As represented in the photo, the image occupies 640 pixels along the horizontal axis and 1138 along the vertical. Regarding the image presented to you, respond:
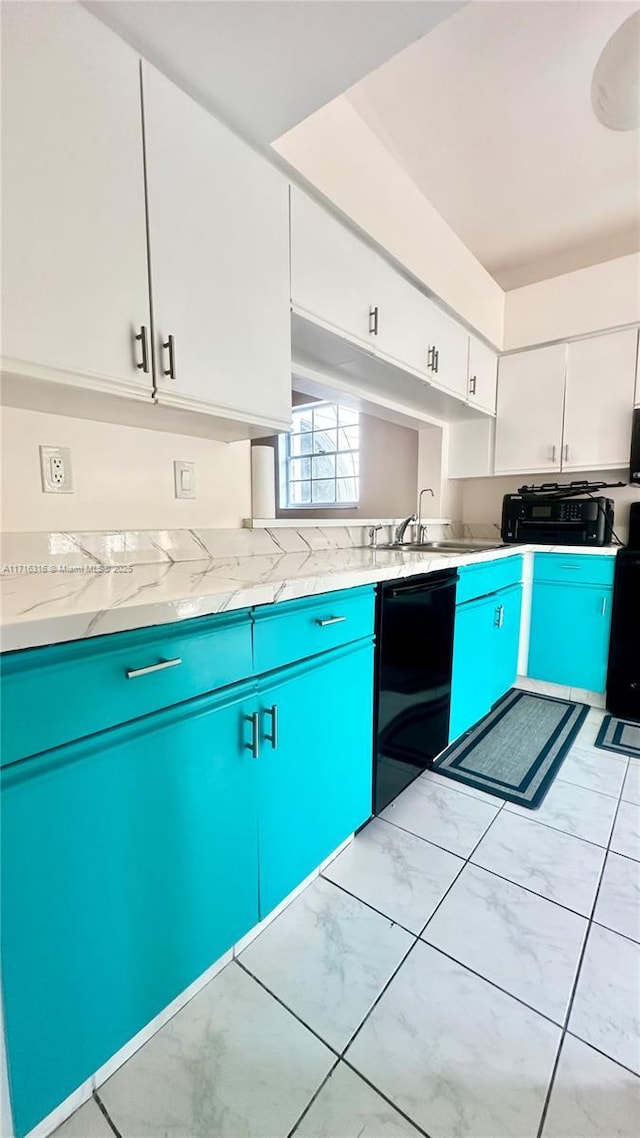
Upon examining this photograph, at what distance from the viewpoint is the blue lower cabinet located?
2.01m

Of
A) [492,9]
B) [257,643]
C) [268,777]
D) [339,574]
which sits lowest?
[268,777]

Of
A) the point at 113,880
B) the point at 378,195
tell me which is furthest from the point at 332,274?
the point at 113,880

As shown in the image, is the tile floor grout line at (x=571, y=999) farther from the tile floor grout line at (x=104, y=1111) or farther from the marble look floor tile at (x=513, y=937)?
the tile floor grout line at (x=104, y=1111)

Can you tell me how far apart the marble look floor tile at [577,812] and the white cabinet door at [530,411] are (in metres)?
1.90

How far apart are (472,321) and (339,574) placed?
2.07m

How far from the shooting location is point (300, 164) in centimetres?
139

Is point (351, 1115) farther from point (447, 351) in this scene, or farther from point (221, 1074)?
point (447, 351)

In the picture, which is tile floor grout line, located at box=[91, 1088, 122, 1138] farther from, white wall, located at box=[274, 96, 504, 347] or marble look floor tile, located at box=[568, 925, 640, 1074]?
white wall, located at box=[274, 96, 504, 347]

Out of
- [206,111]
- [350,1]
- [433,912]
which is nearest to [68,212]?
[206,111]

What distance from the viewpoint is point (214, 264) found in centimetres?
123

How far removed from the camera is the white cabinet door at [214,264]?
1.11m

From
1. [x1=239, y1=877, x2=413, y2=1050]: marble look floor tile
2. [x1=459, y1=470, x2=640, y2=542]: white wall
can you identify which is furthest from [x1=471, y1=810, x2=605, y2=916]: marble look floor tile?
[x1=459, y1=470, x2=640, y2=542]: white wall

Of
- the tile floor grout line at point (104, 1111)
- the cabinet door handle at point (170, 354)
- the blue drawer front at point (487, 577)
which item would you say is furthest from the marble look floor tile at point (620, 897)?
the cabinet door handle at point (170, 354)

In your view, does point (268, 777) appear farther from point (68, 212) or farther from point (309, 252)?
point (309, 252)
